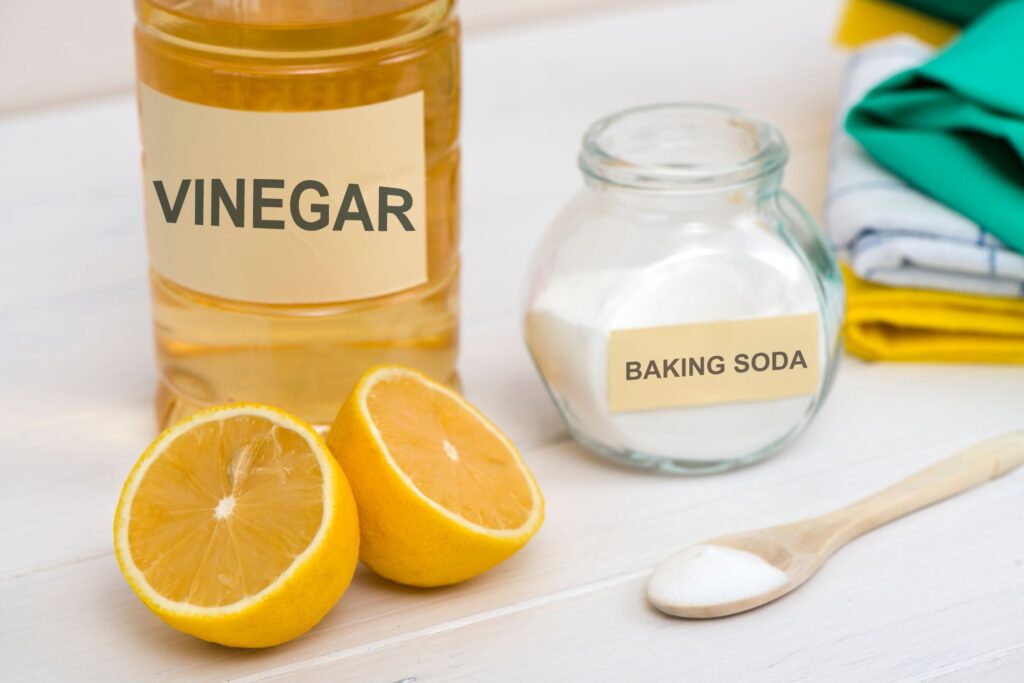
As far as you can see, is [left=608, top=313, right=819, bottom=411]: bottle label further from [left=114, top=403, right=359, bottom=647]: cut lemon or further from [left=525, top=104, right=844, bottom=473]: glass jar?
[left=114, top=403, right=359, bottom=647]: cut lemon

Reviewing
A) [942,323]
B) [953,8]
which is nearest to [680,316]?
[942,323]

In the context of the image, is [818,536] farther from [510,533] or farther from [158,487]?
[158,487]

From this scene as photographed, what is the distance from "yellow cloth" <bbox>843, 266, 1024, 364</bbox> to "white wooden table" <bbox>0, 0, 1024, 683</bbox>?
0.01 meters

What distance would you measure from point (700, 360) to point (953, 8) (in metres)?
0.58

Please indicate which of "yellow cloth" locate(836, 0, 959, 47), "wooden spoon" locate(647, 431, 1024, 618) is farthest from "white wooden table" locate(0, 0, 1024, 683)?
"yellow cloth" locate(836, 0, 959, 47)

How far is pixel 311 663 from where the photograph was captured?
58cm

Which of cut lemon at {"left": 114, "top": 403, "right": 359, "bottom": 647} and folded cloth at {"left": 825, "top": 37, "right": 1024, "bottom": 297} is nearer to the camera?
cut lemon at {"left": 114, "top": 403, "right": 359, "bottom": 647}

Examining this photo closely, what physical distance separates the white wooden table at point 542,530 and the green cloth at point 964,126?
9 centimetres

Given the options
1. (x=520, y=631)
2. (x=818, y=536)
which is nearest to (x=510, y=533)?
(x=520, y=631)

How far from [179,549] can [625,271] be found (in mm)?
260

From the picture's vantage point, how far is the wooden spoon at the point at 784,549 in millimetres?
603

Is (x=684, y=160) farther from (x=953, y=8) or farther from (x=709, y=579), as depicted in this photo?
(x=953, y=8)

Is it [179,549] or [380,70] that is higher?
[380,70]

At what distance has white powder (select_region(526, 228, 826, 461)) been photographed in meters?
0.68
